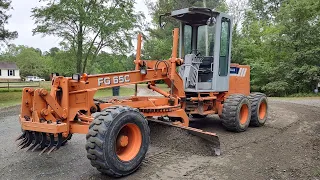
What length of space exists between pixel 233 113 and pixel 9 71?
70247 millimetres

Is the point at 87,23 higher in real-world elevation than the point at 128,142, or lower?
higher

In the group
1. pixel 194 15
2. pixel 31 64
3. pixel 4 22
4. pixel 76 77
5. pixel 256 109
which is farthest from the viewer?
pixel 31 64

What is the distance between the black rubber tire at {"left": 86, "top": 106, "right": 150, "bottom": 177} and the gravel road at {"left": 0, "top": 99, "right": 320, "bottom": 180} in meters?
0.21

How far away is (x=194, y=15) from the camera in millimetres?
7375

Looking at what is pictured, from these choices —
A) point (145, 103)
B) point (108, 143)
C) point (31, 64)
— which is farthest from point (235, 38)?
point (31, 64)

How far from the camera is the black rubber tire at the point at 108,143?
4027 mm

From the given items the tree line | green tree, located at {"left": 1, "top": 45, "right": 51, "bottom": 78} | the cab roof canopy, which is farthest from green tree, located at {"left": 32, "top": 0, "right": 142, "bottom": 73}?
green tree, located at {"left": 1, "top": 45, "right": 51, "bottom": 78}

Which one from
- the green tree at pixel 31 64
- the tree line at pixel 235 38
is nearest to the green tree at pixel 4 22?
the tree line at pixel 235 38

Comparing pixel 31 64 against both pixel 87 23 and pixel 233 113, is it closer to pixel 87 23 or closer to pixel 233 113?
pixel 87 23

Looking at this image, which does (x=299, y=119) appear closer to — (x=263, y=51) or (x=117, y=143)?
(x=117, y=143)

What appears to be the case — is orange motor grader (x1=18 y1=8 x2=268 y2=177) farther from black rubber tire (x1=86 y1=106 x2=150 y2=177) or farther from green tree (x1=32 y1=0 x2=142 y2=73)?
green tree (x1=32 y1=0 x2=142 y2=73)

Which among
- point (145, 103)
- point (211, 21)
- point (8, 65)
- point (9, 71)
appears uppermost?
point (8, 65)

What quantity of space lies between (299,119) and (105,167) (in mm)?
7539

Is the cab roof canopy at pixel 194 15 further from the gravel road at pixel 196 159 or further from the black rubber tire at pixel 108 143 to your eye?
the black rubber tire at pixel 108 143
